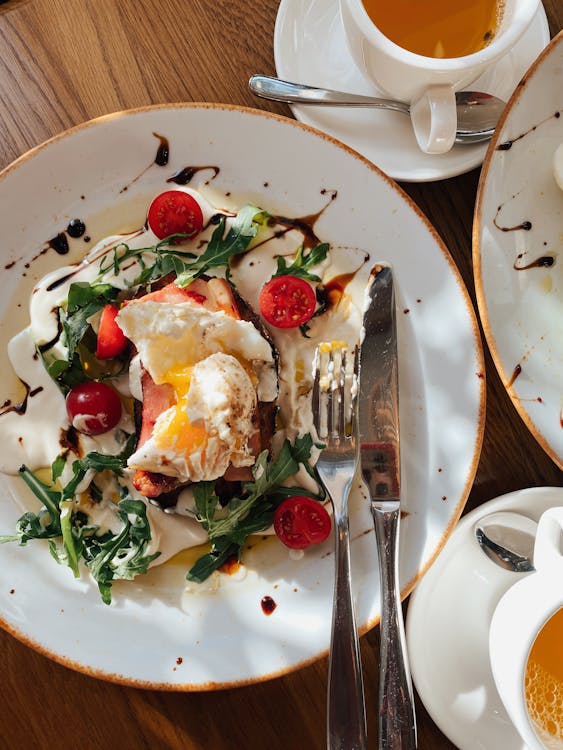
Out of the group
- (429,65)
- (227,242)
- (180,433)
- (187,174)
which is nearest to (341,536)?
(180,433)

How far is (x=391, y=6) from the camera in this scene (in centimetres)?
175

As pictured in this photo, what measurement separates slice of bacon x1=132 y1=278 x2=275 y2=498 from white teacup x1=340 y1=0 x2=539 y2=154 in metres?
0.64

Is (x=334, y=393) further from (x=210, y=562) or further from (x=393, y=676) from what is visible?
(x=393, y=676)

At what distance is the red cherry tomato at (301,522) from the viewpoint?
1771 millimetres

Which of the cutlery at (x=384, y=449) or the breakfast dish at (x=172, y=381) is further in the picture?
the breakfast dish at (x=172, y=381)

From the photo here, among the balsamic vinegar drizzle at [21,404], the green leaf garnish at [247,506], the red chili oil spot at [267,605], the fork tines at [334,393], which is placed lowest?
the red chili oil spot at [267,605]

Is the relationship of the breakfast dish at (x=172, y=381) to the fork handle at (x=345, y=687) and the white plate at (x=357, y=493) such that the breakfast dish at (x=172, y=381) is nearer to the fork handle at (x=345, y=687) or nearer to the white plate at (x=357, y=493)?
the white plate at (x=357, y=493)

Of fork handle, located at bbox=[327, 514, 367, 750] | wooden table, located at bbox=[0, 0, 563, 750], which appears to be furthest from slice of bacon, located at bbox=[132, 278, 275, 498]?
wooden table, located at bbox=[0, 0, 563, 750]

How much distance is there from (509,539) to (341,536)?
43cm

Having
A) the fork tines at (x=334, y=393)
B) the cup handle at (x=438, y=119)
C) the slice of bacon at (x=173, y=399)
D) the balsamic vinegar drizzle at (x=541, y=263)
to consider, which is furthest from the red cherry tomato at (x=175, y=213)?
the balsamic vinegar drizzle at (x=541, y=263)

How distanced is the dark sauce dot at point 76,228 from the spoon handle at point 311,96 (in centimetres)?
61

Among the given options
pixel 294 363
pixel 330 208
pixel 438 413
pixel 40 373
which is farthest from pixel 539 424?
pixel 40 373

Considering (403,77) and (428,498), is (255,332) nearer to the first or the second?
(428,498)

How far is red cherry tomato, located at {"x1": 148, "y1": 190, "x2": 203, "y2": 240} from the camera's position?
6.11ft
